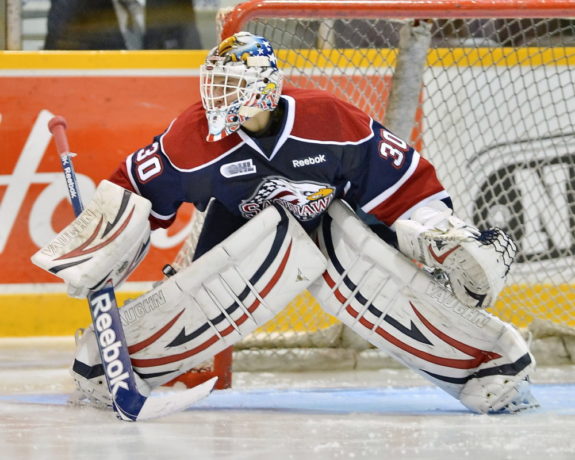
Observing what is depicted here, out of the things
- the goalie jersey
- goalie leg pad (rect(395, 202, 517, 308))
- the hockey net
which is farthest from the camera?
the hockey net

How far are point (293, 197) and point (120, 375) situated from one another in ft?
1.98

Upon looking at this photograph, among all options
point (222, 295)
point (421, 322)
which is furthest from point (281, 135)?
point (421, 322)

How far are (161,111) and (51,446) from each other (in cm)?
215

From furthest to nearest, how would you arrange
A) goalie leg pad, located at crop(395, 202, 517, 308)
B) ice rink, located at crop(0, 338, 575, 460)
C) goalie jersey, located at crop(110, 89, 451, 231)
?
goalie jersey, located at crop(110, 89, 451, 231) < goalie leg pad, located at crop(395, 202, 517, 308) < ice rink, located at crop(0, 338, 575, 460)

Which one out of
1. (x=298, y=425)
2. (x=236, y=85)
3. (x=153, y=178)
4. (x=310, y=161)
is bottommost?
(x=298, y=425)

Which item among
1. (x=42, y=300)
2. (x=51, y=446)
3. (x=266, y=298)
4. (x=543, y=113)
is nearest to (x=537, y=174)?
(x=543, y=113)

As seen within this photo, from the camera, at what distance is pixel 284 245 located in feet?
8.81

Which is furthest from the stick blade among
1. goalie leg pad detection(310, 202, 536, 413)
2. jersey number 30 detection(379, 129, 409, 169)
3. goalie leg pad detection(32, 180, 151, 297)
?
jersey number 30 detection(379, 129, 409, 169)

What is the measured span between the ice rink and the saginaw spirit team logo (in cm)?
50

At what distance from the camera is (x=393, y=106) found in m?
3.43

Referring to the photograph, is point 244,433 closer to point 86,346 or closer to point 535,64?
point 86,346

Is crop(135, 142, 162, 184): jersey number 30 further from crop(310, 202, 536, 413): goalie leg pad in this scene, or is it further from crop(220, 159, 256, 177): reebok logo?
crop(310, 202, 536, 413): goalie leg pad

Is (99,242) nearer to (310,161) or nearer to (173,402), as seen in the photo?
(173,402)

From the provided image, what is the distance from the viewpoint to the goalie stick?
2.56 metres
